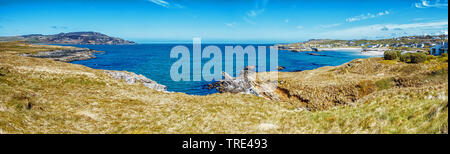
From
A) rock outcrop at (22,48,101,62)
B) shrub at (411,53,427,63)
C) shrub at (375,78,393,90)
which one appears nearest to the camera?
shrub at (375,78,393,90)

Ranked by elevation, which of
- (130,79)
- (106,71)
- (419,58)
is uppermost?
(419,58)

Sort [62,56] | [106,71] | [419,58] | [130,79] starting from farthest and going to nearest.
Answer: [62,56] < [106,71] < [419,58] < [130,79]

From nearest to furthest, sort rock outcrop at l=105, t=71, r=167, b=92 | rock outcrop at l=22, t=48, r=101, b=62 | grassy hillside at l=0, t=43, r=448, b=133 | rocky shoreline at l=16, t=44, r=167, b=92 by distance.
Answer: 1. grassy hillside at l=0, t=43, r=448, b=133
2. rock outcrop at l=105, t=71, r=167, b=92
3. rocky shoreline at l=16, t=44, r=167, b=92
4. rock outcrop at l=22, t=48, r=101, b=62

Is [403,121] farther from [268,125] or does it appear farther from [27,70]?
[27,70]

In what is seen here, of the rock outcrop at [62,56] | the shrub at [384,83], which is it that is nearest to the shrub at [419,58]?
the shrub at [384,83]

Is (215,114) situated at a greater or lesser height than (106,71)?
lesser

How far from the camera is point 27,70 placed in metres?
27.4

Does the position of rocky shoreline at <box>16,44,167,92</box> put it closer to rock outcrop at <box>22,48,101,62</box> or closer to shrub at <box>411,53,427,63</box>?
rock outcrop at <box>22,48,101,62</box>

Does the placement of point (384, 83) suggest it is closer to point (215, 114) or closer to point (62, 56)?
point (215, 114)

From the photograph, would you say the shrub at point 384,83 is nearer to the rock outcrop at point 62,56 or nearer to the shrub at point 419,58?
the shrub at point 419,58

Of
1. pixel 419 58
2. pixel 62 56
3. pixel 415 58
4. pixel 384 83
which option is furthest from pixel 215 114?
pixel 62 56

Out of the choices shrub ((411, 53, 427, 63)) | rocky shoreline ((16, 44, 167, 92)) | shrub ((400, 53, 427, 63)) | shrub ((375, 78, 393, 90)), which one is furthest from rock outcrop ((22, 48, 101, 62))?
shrub ((411, 53, 427, 63))
